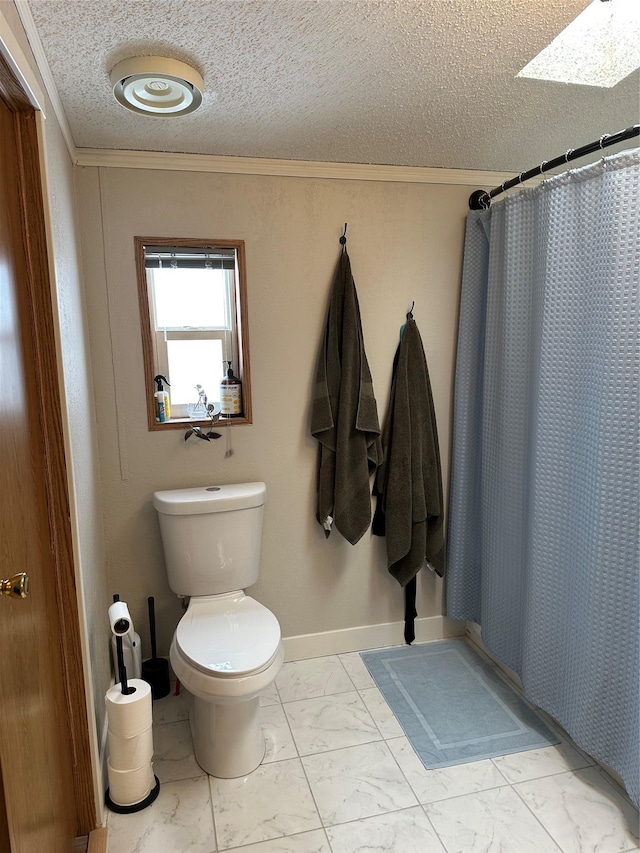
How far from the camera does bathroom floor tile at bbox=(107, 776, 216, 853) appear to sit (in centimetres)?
161

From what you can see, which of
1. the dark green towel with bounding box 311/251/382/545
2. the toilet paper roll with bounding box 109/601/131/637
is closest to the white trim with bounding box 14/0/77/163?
the dark green towel with bounding box 311/251/382/545

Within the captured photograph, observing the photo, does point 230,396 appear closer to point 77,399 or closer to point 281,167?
point 77,399

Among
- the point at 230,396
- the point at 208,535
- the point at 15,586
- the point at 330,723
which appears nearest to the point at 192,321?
the point at 230,396

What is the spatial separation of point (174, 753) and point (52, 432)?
1.31 metres

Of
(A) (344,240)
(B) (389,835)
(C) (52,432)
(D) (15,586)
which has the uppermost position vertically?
(A) (344,240)

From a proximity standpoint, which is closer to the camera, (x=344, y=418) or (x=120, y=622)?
(x=120, y=622)

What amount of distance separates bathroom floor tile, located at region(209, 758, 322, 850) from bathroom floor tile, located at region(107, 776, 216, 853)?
39mm

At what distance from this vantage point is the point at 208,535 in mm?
2154

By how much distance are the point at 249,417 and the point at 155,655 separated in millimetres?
1091

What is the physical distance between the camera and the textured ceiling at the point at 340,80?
126 cm

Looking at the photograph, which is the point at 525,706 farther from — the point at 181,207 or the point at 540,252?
the point at 181,207

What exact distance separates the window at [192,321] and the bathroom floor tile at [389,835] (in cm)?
147

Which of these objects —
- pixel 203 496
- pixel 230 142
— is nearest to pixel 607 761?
pixel 203 496

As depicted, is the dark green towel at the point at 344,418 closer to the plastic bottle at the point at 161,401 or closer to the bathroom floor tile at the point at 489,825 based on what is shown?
the plastic bottle at the point at 161,401
